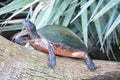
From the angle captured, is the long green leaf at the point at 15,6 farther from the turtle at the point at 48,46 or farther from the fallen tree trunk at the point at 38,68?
the fallen tree trunk at the point at 38,68

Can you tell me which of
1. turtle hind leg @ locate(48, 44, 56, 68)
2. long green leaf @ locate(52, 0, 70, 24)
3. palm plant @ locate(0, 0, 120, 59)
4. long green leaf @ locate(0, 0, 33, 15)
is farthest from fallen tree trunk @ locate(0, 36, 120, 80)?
long green leaf @ locate(0, 0, 33, 15)

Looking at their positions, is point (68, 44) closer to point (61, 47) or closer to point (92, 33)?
point (61, 47)

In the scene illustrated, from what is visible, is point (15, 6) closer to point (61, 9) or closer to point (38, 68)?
point (61, 9)

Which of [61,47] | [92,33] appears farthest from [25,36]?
[92,33]

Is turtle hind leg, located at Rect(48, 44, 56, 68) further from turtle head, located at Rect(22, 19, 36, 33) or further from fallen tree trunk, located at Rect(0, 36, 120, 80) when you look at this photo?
turtle head, located at Rect(22, 19, 36, 33)

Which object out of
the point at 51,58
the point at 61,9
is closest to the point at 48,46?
the point at 51,58

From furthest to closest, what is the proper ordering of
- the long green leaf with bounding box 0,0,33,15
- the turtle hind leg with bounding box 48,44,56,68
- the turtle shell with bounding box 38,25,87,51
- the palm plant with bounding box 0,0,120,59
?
1. the long green leaf with bounding box 0,0,33,15
2. the palm plant with bounding box 0,0,120,59
3. the turtle shell with bounding box 38,25,87,51
4. the turtle hind leg with bounding box 48,44,56,68
